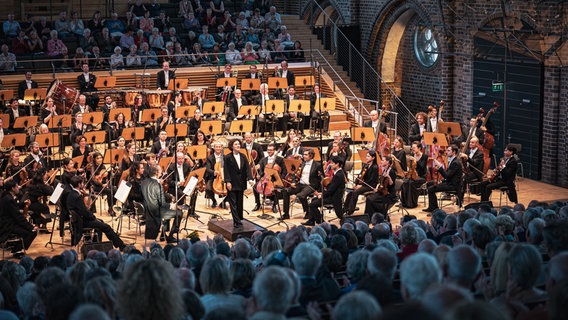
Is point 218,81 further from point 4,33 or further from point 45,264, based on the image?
point 45,264

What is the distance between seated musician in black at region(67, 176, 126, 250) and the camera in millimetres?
12906

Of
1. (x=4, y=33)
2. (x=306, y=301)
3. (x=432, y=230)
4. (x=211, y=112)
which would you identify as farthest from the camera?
(x=4, y=33)

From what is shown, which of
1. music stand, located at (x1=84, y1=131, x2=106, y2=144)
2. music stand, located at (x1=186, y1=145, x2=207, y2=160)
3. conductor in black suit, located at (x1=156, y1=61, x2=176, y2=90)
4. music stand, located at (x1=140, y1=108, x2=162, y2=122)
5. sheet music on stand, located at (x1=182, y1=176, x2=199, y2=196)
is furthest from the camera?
conductor in black suit, located at (x1=156, y1=61, x2=176, y2=90)

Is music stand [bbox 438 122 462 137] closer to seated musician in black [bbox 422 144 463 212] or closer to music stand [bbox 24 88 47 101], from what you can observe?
seated musician in black [bbox 422 144 463 212]

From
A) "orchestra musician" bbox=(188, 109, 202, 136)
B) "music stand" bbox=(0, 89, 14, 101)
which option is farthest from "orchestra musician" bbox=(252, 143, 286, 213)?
"music stand" bbox=(0, 89, 14, 101)

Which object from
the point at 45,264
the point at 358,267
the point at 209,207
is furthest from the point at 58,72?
the point at 358,267

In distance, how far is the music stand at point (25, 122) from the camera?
1755 cm

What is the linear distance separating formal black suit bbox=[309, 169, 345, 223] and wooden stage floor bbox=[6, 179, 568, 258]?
1.23 feet

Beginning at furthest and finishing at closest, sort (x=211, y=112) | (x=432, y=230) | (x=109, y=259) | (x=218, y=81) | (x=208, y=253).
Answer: (x=218, y=81) → (x=211, y=112) → (x=432, y=230) → (x=109, y=259) → (x=208, y=253)

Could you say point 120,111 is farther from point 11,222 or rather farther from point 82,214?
point 11,222

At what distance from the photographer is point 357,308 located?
14.3 ft

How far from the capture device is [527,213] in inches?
354

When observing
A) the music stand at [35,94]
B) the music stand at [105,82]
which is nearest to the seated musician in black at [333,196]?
the music stand at [105,82]

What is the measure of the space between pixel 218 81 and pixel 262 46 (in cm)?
257
